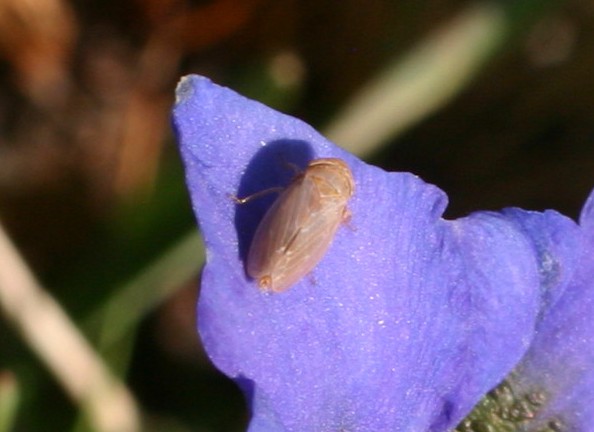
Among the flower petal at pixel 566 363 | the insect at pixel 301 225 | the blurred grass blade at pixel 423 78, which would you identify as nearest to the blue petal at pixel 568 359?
the flower petal at pixel 566 363

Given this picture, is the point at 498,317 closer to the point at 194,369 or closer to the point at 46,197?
the point at 194,369

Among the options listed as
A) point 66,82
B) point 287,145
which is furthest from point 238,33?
point 287,145

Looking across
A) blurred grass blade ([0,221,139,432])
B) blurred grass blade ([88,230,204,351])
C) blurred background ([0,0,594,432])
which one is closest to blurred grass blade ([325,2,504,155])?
blurred background ([0,0,594,432])

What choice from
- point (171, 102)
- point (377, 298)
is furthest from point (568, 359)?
point (171, 102)

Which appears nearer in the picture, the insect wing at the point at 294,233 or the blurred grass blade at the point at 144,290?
the insect wing at the point at 294,233

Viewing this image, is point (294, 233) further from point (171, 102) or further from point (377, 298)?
point (171, 102)

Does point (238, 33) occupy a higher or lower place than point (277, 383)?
higher

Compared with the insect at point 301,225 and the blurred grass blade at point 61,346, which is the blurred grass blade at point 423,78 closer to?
the blurred grass blade at point 61,346
